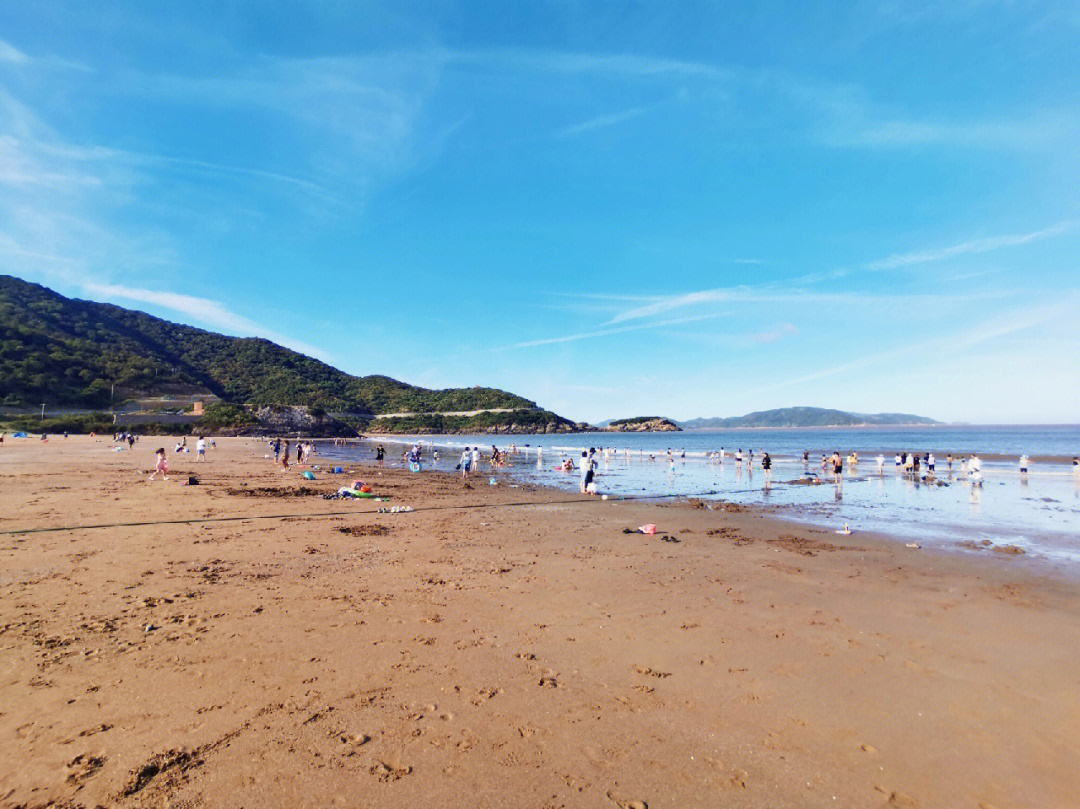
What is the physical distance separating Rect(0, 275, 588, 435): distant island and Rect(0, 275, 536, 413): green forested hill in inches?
11.9

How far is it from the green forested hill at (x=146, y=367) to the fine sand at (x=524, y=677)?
102 meters

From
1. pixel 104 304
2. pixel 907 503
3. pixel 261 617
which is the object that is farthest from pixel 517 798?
pixel 104 304

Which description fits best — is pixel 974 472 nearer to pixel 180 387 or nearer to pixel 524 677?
pixel 524 677

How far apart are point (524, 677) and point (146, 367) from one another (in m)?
130

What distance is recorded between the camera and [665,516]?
16.6 m

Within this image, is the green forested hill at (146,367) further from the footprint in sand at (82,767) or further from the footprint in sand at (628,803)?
the footprint in sand at (628,803)

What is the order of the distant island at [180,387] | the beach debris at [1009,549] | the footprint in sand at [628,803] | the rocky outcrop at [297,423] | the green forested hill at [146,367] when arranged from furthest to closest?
the rocky outcrop at [297,423] → the green forested hill at [146,367] → the distant island at [180,387] → the beach debris at [1009,549] → the footprint in sand at [628,803]

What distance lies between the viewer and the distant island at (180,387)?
81.6 metres

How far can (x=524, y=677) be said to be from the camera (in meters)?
5.35

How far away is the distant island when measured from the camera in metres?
81.6

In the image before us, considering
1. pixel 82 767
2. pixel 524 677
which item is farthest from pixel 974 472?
pixel 82 767

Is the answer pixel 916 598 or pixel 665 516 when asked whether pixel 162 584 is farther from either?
pixel 665 516

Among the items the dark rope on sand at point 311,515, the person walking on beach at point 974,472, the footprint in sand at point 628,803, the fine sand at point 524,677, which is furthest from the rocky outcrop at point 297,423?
the footprint in sand at point 628,803

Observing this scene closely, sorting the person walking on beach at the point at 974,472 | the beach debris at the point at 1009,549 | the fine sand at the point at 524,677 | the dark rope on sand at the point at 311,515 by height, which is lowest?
the dark rope on sand at the point at 311,515
